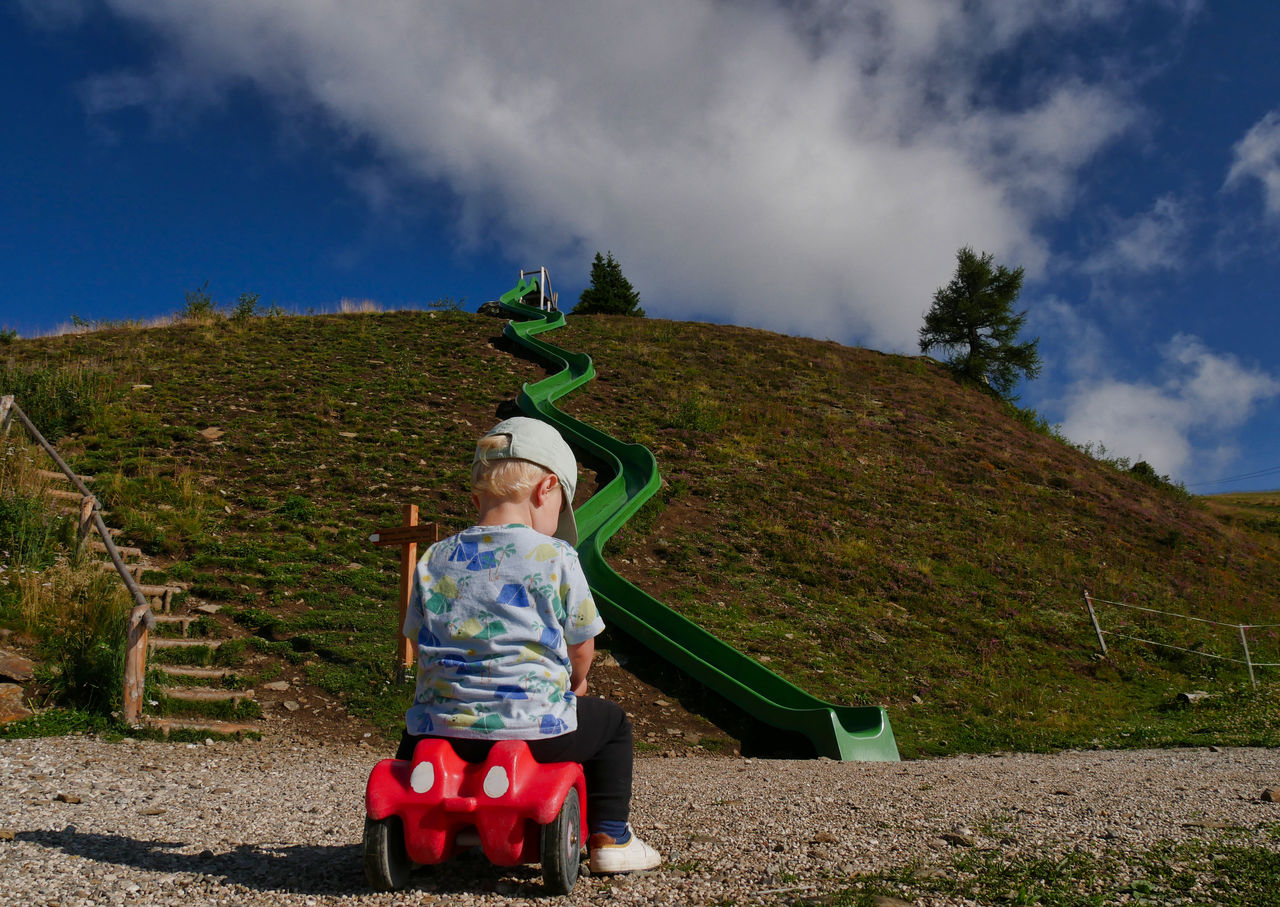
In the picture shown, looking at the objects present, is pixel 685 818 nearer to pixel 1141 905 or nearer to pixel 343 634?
pixel 1141 905

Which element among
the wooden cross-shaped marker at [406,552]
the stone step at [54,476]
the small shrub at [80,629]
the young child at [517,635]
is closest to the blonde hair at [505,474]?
the young child at [517,635]

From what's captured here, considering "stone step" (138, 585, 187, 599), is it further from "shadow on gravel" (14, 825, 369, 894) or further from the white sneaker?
the white sneaker

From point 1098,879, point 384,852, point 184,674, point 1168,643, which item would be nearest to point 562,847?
point 384,852

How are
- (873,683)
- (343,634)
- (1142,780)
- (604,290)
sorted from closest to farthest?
(1142,780)
(343,634)
(873,683)
(604,290)

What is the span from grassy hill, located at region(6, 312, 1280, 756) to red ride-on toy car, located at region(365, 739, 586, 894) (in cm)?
530

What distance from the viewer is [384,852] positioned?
2637mm

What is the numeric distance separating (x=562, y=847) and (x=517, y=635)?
0.73 meters

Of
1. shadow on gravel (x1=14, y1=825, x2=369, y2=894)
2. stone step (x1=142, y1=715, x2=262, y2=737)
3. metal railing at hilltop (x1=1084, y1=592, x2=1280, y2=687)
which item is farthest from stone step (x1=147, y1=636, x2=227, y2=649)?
metal railing at hilltop (x1=1084, y1=592, x2=1280, y2=687)

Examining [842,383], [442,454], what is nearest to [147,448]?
[442,454]

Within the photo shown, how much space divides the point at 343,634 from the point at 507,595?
7.12 metres

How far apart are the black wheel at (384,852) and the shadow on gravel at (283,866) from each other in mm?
183

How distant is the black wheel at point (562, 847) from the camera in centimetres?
259

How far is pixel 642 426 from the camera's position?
66.6 feet

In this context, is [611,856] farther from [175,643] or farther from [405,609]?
[175,643]
